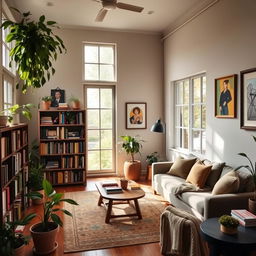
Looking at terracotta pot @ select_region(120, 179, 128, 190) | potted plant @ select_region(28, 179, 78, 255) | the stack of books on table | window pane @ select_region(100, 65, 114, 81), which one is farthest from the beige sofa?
window pane @ select_region(100, 65, 114, 81)

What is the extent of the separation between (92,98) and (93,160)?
4.93 feet

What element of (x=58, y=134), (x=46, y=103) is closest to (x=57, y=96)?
(x=46, y=103)

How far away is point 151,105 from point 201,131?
1857 mm

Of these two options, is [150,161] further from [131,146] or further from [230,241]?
[230,241]

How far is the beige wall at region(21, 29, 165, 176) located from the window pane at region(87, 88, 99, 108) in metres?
0.21

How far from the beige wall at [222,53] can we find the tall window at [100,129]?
1899 millimetres

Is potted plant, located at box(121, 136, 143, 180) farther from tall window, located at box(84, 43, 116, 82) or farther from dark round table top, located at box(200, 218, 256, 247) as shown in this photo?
dark round table top, located at box(200, 218, 256, 247)

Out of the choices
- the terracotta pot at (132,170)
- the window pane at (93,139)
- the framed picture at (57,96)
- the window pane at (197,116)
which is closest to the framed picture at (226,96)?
the window pane at (197,116)

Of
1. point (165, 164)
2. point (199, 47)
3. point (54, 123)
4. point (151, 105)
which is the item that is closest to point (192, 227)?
point (165, 164)

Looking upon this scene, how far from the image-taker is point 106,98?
257 inches

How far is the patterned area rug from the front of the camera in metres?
3.16

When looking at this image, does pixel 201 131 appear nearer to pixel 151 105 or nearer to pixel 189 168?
pixel 189 168

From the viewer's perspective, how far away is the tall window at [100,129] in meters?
6.43

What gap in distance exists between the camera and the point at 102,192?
390 centimetres
